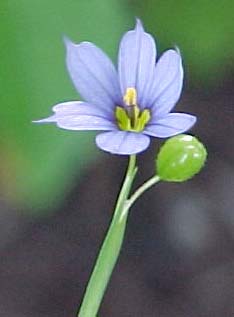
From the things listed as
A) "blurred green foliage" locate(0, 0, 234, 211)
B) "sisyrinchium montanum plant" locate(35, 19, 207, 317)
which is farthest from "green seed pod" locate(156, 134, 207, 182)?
"blurred green foliage" locate(0, 0, 234, 211)

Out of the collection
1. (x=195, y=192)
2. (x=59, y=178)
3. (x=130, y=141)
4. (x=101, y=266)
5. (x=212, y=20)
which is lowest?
(x=195, y=192)

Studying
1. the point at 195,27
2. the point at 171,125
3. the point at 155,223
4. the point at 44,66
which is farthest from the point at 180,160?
the point at 155,223

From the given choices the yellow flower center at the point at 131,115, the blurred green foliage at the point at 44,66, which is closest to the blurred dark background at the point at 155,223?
the blurred green foliage at the point at 44,66

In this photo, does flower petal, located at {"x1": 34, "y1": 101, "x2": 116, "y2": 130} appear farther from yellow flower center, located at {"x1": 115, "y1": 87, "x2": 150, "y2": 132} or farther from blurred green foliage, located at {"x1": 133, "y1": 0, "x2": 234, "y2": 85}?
blurred green foliage, located at {"x1": 133, "y1": 0, "x2": 234, "y2": 85}

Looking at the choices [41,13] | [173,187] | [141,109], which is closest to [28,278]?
[173,187]

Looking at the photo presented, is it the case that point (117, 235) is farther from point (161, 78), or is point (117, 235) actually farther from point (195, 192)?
point (195, 192)

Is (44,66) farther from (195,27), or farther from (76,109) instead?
(76,109)
